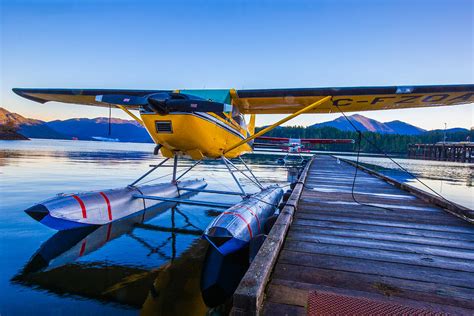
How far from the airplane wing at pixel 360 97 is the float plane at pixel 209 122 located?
0.02m

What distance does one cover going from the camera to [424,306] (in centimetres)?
197

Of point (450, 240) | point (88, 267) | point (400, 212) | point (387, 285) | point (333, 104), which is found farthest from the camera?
point (333, 104)

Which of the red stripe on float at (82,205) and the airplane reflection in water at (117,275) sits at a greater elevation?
the red stripe on float at (82,205)

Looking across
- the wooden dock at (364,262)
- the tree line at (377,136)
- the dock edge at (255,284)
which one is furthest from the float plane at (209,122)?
the tree line at (377,136)

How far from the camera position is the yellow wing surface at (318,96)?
638 centimetres

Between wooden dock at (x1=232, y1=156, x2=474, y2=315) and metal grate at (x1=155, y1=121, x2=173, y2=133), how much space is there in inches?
106

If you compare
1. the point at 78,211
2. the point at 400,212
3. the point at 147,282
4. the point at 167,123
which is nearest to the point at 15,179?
the point at 78,211

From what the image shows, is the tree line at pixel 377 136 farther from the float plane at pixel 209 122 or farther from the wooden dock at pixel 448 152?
the float plane at pixel 209 122

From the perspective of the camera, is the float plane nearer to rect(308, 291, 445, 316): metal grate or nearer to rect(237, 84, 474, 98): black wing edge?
rect(237, 84, 474, 98): black wing edge

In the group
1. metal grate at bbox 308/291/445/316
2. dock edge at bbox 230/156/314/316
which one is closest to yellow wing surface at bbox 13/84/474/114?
dock edge at bbox 230/156/314/316

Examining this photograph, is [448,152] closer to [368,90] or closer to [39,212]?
[368,90]

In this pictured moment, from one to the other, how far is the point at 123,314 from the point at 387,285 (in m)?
2.49

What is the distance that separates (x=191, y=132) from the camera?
5.70 meters

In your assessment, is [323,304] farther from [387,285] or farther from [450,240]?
[450,240]
